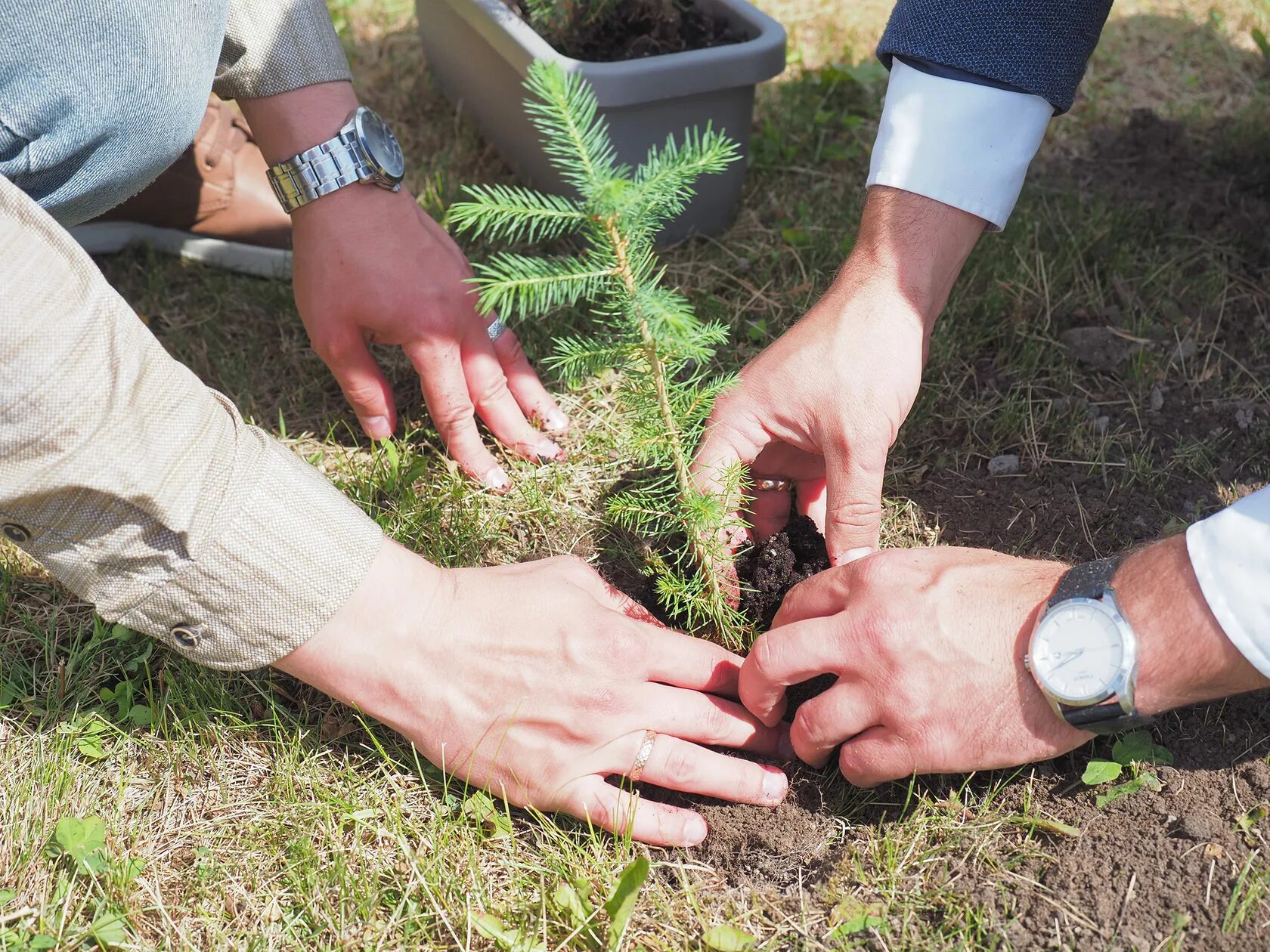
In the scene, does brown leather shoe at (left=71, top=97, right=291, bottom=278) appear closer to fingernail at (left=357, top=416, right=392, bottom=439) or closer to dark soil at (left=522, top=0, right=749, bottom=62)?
fingernail at (left=357, top=416, right=392, bottom=439)

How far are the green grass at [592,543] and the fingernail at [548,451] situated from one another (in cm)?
4

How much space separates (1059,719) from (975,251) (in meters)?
1.71

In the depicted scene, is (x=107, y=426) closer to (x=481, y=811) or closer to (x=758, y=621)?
(x=481, y=811)

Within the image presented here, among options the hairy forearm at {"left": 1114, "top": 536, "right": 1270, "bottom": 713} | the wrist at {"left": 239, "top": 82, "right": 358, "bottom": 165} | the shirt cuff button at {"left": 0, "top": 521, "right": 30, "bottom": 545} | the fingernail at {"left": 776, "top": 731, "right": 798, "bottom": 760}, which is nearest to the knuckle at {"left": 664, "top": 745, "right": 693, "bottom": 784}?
the fingernail at {"left": 776, "top": 731, "right": 798, "bottom": 760}

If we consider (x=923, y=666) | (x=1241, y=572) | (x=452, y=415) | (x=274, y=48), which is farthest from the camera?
(x=452, y=415)

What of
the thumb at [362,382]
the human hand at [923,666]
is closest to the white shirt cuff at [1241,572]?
the human hand at [923,666]

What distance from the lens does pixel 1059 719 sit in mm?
1554

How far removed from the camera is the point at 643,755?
174 centimetres

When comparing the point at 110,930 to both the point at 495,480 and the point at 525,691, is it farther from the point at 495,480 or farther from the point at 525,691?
the point at 495,480

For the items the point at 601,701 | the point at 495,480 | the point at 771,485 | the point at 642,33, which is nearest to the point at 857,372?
the point at 771,485

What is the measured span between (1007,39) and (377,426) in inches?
66.0

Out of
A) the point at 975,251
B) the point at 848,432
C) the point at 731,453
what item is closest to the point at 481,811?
the point at 731,453

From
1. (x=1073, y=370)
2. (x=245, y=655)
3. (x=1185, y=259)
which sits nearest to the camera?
(x=245, y=655)

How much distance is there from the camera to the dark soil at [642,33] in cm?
295
